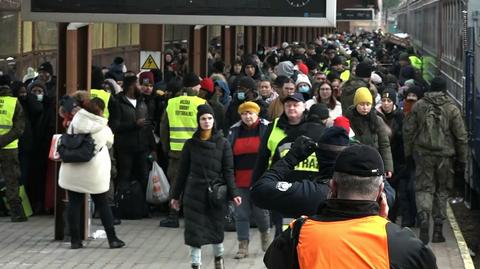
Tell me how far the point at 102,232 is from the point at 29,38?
825 centimetres

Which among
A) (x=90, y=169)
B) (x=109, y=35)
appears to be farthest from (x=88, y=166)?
(x=109, y=35)

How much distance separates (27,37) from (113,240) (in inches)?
356

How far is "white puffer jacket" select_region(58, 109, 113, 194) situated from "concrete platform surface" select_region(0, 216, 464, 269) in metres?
0.65

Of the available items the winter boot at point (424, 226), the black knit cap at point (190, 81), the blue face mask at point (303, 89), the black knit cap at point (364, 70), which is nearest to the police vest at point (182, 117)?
the black knit cap at point (190, 81)

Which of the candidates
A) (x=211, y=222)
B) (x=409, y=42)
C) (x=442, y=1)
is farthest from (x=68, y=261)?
(x=409, y=42)

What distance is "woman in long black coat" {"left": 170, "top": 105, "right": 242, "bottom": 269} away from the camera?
10266 millimetres

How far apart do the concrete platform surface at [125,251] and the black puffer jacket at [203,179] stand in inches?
33.8

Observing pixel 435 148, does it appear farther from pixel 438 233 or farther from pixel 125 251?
pixel 125 251

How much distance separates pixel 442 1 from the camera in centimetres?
2338

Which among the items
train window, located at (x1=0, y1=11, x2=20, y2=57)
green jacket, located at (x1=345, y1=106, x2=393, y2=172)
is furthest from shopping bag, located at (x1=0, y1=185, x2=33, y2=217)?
train window, located at (x1=0, y1=11, x2=20, y2=57)

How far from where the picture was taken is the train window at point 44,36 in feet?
69.2

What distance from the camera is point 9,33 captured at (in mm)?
19328

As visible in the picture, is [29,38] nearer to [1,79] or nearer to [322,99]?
[1,79]

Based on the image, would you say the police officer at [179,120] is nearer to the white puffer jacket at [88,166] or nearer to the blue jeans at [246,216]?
the white puffer jacket at [88,166]
